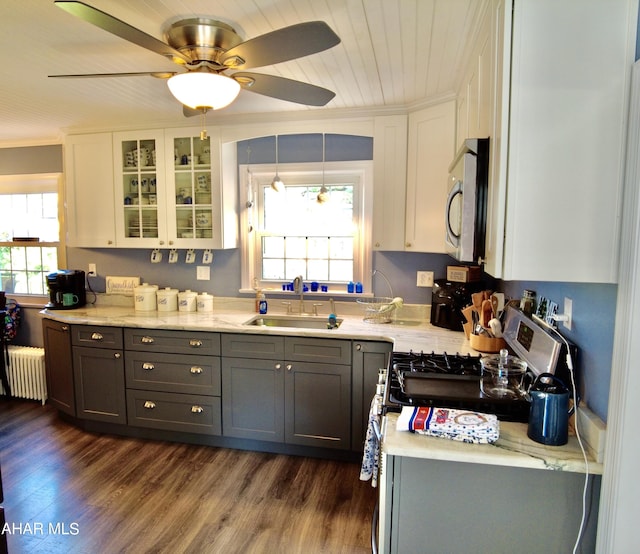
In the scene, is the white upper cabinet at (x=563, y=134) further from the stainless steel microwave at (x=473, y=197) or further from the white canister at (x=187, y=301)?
the white canister at (x=187, y=301)

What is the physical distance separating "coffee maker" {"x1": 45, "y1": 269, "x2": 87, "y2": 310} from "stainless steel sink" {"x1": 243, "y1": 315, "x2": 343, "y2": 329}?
1544 mm

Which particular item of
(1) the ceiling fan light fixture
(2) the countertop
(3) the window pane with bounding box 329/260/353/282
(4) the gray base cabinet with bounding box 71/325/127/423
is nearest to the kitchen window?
(2) the countertop

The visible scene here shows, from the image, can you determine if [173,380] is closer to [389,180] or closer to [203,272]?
[203,272]

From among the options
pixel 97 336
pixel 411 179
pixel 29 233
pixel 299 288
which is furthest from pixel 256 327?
pixel 29 233

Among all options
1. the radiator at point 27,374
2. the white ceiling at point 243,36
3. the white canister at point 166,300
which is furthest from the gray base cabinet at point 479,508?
the radiator at point 27,374

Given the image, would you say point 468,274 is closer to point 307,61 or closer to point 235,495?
point 307,61

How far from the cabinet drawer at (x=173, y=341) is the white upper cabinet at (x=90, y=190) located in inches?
34.6

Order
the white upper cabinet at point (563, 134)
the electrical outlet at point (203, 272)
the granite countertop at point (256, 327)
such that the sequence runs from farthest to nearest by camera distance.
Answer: the electrical outlet at point (203, 272) < the granite countertop at point (256, 327) < the white upper cabinet at point (563, 134)

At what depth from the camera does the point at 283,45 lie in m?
1.44

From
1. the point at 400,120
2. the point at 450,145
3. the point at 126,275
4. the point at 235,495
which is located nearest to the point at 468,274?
the point at 450,145

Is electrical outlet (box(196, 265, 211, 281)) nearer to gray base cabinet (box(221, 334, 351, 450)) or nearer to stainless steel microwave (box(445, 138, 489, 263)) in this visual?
gray base cabinet (box(221, 334, 351, 450))

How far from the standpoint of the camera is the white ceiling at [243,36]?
62.4 inches

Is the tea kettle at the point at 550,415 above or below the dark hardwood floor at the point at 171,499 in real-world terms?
above

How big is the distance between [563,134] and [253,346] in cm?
210
